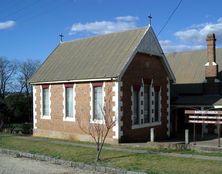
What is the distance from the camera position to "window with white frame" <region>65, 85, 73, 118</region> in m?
26.6

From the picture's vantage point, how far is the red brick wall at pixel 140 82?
23.7 metres

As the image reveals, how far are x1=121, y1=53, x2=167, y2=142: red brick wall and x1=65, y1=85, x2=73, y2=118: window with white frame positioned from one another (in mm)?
4404

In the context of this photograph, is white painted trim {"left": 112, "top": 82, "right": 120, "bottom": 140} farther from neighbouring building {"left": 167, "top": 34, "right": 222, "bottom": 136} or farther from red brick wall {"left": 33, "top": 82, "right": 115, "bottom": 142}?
neighbouring building {"left": 167, "top": 34, "right": 222, "bottom": 136}

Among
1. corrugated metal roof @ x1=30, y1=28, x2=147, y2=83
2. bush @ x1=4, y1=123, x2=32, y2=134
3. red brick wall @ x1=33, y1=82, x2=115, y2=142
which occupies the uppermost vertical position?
corrugated metal roof @ x1=30, y1=28, x2=147, y2=83

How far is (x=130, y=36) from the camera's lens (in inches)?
1030

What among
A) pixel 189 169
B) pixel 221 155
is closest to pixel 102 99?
pixel 221 155

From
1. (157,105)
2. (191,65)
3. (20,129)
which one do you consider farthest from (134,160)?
(20,129)

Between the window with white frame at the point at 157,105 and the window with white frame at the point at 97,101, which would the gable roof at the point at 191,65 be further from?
the window with white frame at the point at 97,101

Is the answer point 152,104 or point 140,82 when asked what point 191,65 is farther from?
point 140,82

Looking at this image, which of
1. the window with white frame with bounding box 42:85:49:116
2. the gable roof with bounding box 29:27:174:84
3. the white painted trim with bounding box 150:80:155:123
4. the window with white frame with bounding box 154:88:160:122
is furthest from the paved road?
the window with white frame with bounding box 154:88:160:122

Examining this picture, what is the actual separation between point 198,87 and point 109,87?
38.8 feet

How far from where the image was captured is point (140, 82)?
2530 cm

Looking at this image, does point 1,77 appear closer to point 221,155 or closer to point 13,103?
point 13,103

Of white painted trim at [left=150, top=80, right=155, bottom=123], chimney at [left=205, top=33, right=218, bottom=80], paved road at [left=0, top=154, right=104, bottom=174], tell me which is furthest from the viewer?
chimney at [left=205, top=33, right=218, bottom=80]
